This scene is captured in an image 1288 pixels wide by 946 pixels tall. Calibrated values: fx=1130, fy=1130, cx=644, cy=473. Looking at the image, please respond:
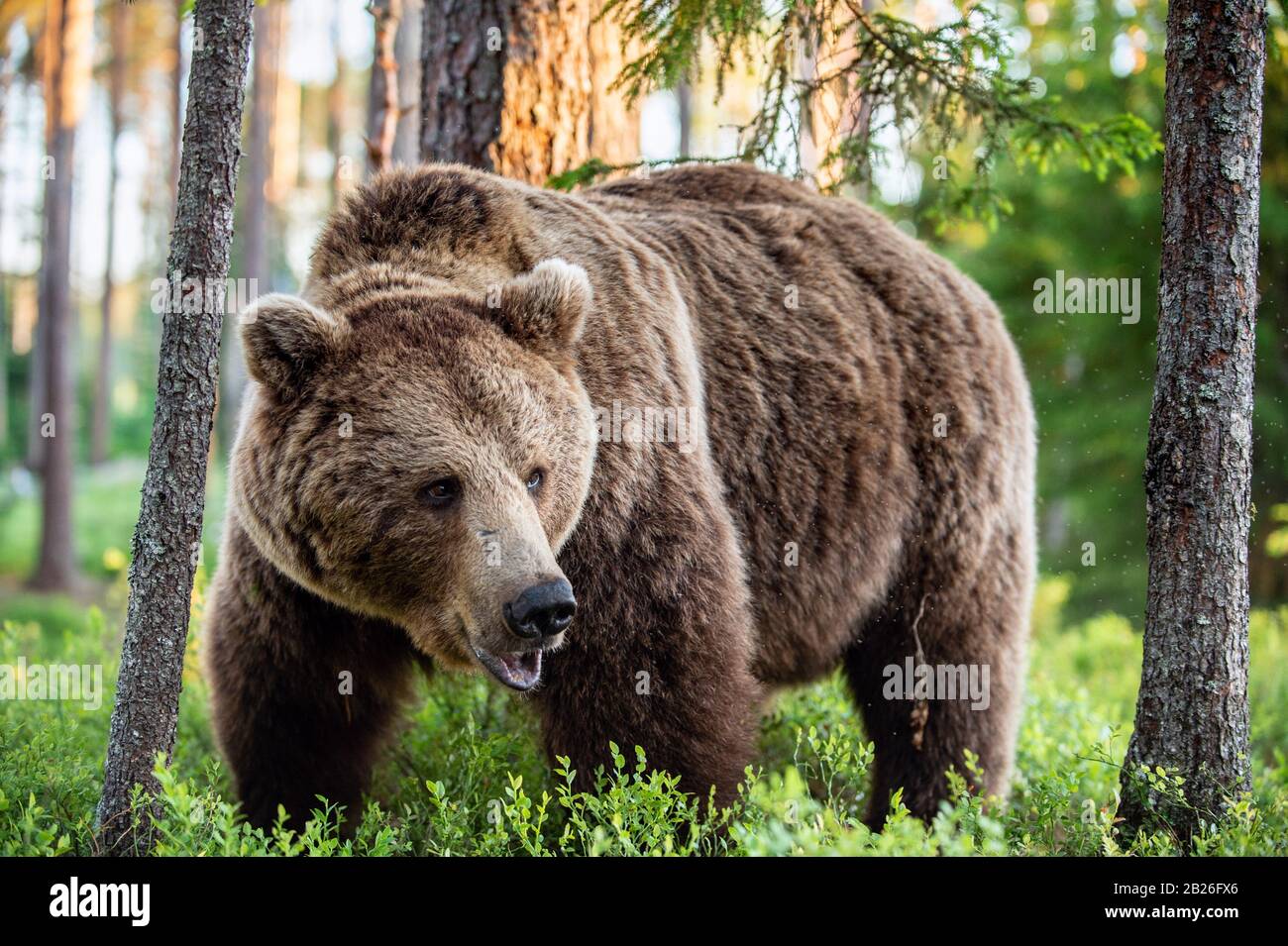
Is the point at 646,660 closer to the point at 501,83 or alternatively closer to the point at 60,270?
the point at 501,83

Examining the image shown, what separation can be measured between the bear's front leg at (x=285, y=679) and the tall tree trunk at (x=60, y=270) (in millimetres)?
12351

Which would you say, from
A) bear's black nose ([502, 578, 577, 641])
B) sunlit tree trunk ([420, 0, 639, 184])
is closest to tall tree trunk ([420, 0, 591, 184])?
sunlit tree trunk ([420, 0, 639, 184])

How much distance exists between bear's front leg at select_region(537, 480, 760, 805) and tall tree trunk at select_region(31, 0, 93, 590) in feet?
44.0

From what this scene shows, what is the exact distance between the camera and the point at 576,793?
4090 mm

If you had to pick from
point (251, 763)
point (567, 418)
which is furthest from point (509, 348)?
point (251, 763)

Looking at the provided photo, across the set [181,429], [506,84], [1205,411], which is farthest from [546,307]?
[506,84]

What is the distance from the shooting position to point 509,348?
4.08 meters

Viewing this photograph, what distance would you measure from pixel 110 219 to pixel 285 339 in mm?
26799

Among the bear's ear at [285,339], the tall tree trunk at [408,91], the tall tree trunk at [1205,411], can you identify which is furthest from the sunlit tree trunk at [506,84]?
the tall tree trunk at [1205,411]

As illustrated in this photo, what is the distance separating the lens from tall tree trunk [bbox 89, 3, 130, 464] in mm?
23797

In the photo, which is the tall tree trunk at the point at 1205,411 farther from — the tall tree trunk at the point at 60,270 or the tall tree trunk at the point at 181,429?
the tall tree trunk at the point at 60,270

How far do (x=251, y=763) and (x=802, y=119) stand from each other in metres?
5.16

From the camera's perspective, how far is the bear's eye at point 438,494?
3.81 meters
